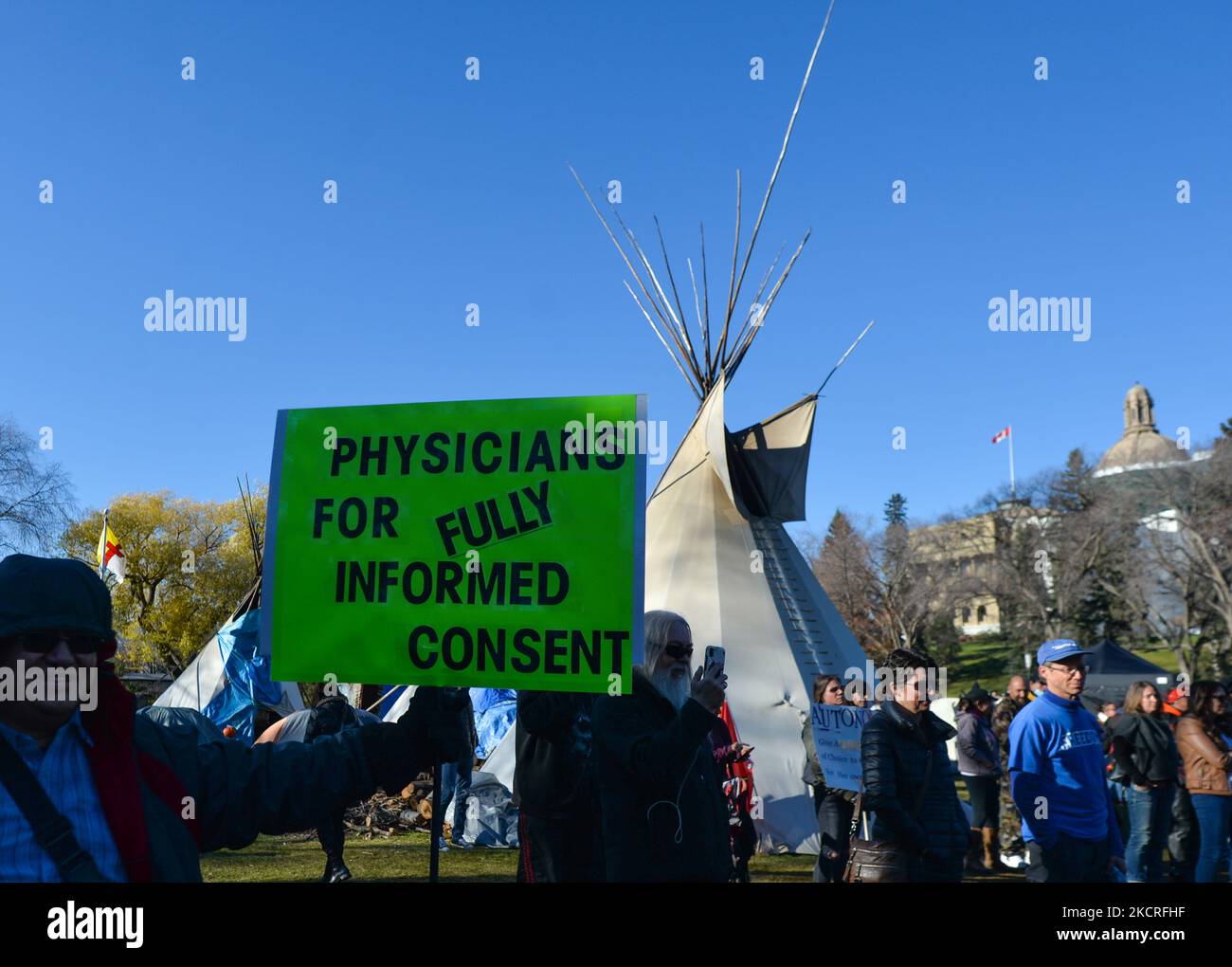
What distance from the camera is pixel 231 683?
1706cm

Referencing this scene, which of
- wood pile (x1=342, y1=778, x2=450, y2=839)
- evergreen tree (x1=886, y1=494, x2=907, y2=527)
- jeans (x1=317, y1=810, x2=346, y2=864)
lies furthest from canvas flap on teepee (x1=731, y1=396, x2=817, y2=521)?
evergreen tree (x1=886, y1=494, x2=907, y2=527)

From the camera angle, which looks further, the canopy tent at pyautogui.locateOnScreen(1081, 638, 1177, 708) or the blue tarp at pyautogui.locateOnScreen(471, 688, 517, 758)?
the canopy tent at pyautogui.locateOnScreen(1081, 638, 1177, 708)

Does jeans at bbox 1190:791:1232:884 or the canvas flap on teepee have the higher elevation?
the canvas flap on teepee

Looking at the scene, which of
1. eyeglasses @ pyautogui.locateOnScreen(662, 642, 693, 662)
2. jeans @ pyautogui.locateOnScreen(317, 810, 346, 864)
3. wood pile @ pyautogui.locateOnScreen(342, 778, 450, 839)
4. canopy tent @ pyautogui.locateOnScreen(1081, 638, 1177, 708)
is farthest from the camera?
canopy tent @ pyautogui.locateOnScreen(1081, 638, 1177, 708)

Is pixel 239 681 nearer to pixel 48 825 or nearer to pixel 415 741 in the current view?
pixel 415 741

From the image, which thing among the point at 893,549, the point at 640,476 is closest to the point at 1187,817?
the point at 640,476

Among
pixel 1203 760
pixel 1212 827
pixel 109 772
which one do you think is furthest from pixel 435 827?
pixel 1212 827

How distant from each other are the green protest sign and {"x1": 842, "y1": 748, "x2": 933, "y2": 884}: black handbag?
8.02 feet

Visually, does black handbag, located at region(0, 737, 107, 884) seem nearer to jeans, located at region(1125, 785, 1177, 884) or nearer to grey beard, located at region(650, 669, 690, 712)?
grey beard, located at region(650, 669, 690, 712)

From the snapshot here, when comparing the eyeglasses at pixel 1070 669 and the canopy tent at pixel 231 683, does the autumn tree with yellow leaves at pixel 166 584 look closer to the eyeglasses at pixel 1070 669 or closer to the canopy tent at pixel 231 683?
the canopy tent at pixel 231 683

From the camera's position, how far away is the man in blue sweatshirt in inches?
205
